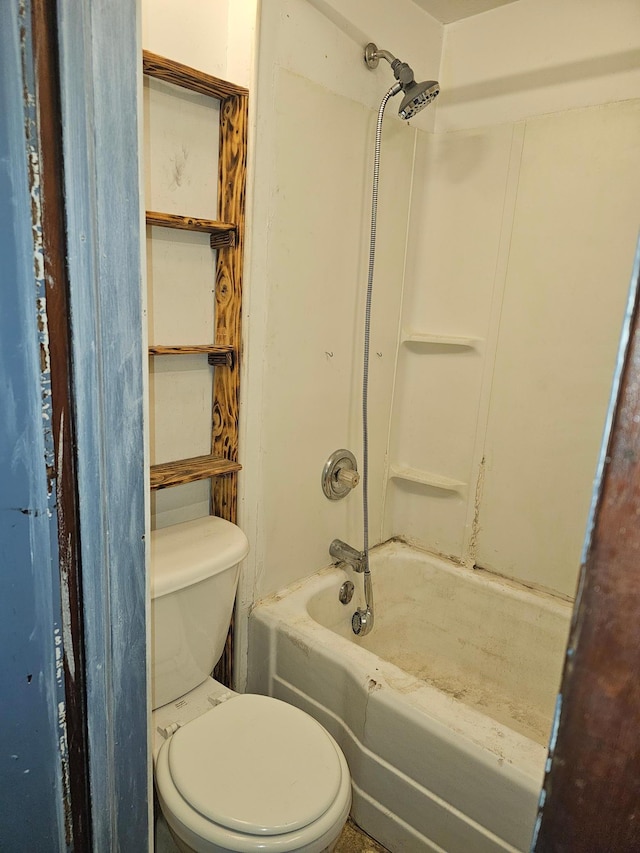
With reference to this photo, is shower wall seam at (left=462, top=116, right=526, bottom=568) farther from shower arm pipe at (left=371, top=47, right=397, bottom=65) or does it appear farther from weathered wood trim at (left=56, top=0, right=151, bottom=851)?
weathered wood trim at (left=56, top=0, right=151, bottom=851)

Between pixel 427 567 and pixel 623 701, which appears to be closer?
pixel 623 701

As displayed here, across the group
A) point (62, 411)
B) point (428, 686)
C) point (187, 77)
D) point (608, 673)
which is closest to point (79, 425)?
point (62, 411)

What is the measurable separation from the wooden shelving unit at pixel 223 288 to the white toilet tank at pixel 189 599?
0.15 metres

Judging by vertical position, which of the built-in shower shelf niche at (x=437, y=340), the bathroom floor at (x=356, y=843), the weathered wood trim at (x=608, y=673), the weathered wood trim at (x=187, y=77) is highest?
the weathered wood trim at (x=187, y=77)

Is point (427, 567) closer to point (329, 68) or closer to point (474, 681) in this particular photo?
point (474, 681)

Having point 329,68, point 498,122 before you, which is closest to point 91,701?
point 329,68

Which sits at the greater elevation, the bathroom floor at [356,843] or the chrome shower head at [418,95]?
the chrome shower head at [418,95]

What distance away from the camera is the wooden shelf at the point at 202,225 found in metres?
1.23

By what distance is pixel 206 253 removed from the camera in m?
1.44

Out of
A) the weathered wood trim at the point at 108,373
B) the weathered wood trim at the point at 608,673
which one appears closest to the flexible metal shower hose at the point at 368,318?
the weathered wood trim at the point at 108,373

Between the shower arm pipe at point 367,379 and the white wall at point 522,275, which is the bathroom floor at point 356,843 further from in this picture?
the white wall at point 522,275

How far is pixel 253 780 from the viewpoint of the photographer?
1131 mm

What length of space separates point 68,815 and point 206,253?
3.98 feet

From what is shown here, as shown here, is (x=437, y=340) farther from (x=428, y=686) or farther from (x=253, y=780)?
(x=253, y=780)
